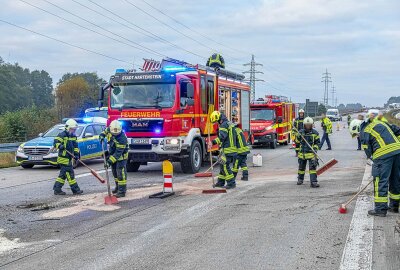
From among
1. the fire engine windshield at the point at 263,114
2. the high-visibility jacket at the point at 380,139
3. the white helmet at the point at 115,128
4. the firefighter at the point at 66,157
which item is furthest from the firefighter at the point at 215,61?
the high-visibility jacket at the point at 380,139

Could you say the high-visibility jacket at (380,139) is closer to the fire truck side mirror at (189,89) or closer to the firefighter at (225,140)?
the firefighter at (225,140)

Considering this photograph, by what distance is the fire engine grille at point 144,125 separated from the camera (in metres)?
12.6

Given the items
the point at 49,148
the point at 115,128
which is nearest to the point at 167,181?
the point at 115,128

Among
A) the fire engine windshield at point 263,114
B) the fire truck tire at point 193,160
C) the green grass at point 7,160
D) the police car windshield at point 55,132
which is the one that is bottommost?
the green grass at point 7,160

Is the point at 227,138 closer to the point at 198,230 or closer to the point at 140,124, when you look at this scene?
the point at 140,124

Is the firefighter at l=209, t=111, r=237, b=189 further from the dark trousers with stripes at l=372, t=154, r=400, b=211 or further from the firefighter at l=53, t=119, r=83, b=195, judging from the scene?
the dark trousers with stripes at l=372, t=154, r=400, b=211

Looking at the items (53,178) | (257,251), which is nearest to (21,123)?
(53,178)

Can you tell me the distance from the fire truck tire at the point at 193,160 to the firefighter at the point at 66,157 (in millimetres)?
3446

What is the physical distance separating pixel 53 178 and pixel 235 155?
549 cm

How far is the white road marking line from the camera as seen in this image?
5.08m

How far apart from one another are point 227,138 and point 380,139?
398 centimetres

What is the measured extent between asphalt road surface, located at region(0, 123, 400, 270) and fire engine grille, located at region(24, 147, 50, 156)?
13.4 ft

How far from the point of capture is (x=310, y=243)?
593 cm

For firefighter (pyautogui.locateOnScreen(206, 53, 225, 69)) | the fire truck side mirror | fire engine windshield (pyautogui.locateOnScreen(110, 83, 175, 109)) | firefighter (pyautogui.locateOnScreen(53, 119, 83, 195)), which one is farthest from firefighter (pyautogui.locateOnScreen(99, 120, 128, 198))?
firefighter (pyautogui.locateOnScreen(206, 53, 225, 69))
